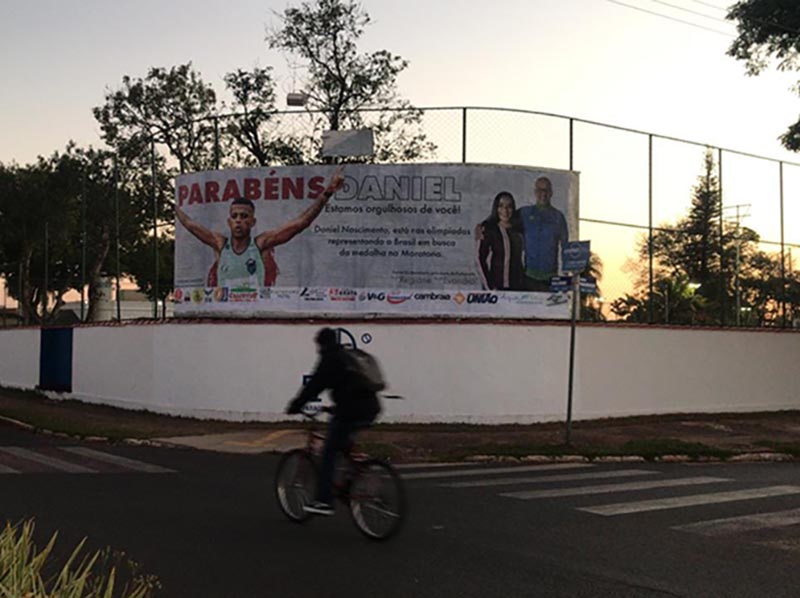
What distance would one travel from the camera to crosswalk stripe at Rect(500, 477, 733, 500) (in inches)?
425

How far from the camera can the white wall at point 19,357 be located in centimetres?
2980

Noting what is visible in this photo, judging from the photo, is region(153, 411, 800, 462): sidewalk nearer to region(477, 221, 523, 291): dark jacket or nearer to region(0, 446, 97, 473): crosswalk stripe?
region(0, 446, 97, 473): crosswalk stripe

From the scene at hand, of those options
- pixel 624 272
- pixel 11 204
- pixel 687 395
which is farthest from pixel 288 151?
pixel 11 204

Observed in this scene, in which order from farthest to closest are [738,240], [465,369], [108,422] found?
[738,240] < [108,422] < [465,369]

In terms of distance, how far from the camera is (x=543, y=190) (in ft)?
69.7

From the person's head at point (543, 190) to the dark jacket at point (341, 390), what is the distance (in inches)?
537

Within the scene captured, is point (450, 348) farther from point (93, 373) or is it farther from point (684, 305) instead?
point (93, 373)

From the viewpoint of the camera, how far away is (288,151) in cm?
2922

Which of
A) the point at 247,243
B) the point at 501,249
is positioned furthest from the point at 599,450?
the point at 247,243

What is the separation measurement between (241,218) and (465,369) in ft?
21.3

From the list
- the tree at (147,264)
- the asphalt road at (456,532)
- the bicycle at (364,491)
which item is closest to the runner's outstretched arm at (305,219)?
the asphalt road at (456,532)

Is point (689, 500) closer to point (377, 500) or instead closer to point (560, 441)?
point (377, 500)

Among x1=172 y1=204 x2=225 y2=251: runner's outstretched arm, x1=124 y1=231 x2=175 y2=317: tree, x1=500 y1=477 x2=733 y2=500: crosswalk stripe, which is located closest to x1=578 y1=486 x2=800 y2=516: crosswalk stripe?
x1=500 y1=477 x2=733 y2=500: crosswalk stripe

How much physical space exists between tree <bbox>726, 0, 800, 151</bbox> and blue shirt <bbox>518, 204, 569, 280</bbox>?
8.40m
